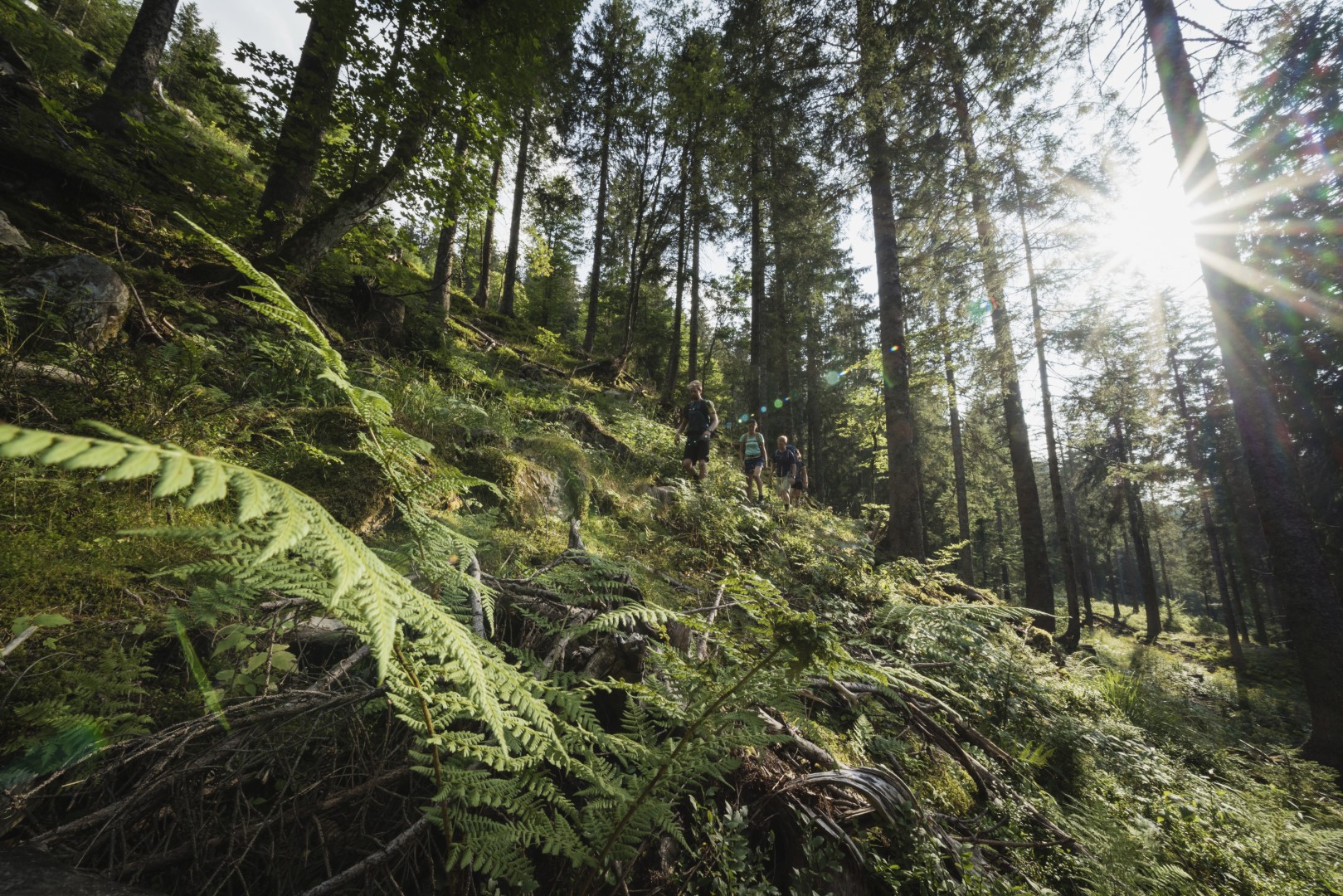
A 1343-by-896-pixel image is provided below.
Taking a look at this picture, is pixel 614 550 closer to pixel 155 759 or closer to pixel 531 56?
pixel 155 759

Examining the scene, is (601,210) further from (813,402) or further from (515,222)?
(813,402)

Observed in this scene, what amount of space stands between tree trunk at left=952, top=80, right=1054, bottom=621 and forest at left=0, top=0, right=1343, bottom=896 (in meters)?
0.09

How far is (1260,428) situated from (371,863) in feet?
29.6

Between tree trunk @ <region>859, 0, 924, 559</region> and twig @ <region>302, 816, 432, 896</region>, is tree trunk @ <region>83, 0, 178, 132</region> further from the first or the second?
tree trunk @ <region>859, 0, 924, 559</region>

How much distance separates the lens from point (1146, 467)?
1563 centimetres

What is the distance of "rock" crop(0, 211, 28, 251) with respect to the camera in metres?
3.15

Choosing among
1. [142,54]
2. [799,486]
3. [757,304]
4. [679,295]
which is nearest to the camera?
[142,54]

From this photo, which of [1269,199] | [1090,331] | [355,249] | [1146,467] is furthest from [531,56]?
[1146,467]

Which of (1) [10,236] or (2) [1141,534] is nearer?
(1) [10,236]

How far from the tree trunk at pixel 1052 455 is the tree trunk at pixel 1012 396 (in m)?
0.72

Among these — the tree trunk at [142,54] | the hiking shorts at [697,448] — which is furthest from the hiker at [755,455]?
the tree trunk at [142,54]

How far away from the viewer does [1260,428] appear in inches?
219

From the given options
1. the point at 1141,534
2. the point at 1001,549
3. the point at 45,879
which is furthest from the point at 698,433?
the point at 1001,549

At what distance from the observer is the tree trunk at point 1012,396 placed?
898cm
